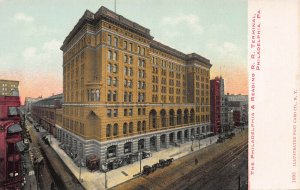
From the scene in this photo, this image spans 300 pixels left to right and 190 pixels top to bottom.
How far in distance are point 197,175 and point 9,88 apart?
19425 millimetres

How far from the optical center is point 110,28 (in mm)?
22391

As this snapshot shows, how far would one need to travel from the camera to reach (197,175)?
19.5 meters

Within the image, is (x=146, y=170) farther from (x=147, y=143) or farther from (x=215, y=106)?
(x=215, y=106)

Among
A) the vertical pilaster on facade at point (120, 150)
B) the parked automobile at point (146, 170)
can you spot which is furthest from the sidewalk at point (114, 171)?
the vertical pilaster on facade at point (120, 150)

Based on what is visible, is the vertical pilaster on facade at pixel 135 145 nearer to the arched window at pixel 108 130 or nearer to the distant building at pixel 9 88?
the arched window at pixel 108 130

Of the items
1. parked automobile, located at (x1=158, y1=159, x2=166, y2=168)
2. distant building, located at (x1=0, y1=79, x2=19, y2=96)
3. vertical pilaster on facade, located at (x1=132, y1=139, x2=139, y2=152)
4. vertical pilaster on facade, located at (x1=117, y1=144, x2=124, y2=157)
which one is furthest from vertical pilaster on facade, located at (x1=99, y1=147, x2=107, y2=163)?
distant building, located at (x1=0, y1=79, x2=19, y2=96)

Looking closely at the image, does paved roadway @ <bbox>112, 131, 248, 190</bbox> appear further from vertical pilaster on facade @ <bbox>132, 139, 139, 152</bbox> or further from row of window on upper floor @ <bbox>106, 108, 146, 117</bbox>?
row of window on upper floor @ <bbox>106, 108, 146, 117</bbox>

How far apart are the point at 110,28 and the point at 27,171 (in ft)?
66.4

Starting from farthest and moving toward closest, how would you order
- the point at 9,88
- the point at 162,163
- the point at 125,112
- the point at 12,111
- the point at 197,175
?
the point at 125,112 → the point at 162,163 → the point at 197,175 → the point at 12,111 → the point at 9,88

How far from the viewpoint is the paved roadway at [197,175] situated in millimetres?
16936

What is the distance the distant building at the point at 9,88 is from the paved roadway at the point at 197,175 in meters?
12.0

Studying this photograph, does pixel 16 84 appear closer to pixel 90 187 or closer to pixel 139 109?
pixel 90 187

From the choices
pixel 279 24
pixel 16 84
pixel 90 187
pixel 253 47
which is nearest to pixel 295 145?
pixel 253 47

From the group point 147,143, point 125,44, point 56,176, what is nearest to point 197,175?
point 147,143
